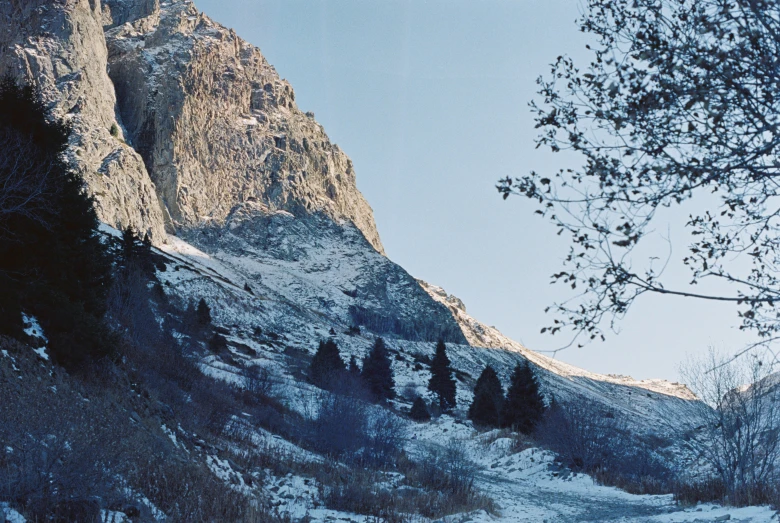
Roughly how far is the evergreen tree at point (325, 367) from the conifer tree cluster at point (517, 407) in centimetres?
1083

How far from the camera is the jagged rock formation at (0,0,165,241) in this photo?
353 ft

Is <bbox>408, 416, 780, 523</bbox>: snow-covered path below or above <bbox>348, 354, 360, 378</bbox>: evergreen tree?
below

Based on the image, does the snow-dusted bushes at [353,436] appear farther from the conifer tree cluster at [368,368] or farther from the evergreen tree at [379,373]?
the evergreen tree at [379,373]

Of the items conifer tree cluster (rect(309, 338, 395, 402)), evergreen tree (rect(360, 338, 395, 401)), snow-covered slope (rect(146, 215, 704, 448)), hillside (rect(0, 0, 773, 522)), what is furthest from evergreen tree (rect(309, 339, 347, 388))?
snow-covered slope (rect(146, 215, 704, 448))

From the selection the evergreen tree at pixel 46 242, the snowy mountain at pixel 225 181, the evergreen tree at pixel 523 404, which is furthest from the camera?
the snowy mountain at pixel 225 181

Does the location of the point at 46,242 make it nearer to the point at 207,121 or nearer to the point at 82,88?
the point at 82,88

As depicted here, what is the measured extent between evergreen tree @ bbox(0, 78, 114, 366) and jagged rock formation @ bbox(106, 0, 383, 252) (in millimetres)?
135177

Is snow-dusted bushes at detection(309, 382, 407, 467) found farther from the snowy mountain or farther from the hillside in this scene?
the snowy mountain

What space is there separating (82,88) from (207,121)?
160 ft

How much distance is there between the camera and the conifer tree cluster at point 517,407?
39.8 metres

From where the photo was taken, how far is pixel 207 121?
555 ft

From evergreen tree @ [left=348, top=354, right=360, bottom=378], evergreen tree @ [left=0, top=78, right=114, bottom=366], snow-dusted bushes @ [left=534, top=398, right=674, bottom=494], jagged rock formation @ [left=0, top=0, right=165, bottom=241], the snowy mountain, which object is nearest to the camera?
evergreen tree @ [left=0, top=78, right=114, bottom=366]

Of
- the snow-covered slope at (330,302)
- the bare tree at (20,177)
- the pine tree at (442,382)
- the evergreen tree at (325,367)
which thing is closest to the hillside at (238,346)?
the snow-covered slope at (330,302)

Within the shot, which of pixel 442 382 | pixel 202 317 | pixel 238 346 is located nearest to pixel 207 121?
pixel 238 346
